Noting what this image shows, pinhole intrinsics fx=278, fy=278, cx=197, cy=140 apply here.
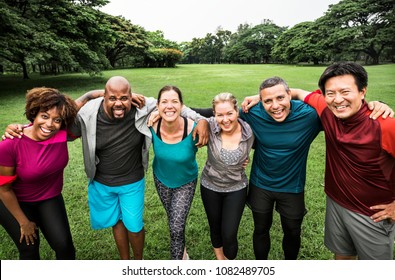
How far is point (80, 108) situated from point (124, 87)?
0.57 metres

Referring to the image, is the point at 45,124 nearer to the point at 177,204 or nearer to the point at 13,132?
the point at 13,132

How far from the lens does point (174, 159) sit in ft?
8.67

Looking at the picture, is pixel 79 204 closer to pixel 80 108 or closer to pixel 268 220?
pixel 80 108

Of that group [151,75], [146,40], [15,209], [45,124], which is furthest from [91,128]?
[146,40]

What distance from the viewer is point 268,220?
8.94 feet

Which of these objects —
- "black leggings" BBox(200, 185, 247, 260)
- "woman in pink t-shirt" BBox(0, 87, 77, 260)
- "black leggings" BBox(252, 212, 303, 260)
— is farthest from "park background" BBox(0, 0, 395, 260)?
"woman in pink t-shirt" BBox(0, 87, 77, 260)

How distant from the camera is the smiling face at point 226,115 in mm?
2543

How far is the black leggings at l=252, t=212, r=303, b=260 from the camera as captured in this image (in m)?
2.67

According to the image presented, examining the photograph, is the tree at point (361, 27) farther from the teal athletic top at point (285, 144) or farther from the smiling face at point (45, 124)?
the smiling face at point (45, 124)

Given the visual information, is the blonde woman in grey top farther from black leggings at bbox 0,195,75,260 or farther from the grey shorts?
black leggings at bbox 0,195,75,260

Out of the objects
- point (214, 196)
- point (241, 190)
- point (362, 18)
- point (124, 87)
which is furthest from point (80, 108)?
point (362, 18)

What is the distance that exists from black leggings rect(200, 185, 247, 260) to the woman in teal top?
233mm

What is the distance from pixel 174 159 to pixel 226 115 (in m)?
0.64

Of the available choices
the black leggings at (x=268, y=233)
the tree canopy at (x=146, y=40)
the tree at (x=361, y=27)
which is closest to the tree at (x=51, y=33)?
the tree canopy at (x=146, y=40)
